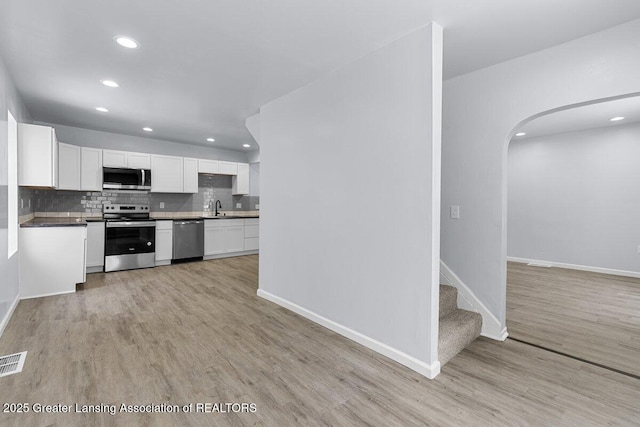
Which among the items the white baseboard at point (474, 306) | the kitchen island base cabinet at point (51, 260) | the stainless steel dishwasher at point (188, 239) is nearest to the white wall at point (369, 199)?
the white baseboard at point (474, 306)

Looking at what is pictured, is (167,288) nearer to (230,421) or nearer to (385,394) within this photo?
(230,421)

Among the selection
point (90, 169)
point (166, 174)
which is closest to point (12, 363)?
point (90, 169)

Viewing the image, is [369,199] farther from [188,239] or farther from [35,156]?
[188,239]

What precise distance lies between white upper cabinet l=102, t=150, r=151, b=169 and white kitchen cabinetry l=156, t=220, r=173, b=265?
1164 millimetres

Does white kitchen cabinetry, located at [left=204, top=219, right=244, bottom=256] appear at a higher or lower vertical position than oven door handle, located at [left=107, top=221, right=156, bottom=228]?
lower

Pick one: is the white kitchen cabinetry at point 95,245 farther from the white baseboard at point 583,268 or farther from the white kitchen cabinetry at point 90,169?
the white baseboard at point 583,268

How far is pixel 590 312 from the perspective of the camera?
337 centimetres

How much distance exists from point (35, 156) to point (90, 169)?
1.52 m

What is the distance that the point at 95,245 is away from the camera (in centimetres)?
493

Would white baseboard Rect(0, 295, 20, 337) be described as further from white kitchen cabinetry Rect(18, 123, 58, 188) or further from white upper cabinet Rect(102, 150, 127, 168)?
white upper cabinet Rect(102, 150, 127, 168)

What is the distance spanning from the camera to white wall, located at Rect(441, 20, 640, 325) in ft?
7.22

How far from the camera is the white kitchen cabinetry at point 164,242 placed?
557 centimetres

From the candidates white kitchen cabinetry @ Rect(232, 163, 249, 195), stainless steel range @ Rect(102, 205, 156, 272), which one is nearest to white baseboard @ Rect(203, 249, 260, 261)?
stainless steel range @ Rect(102, 205, 156, 272)

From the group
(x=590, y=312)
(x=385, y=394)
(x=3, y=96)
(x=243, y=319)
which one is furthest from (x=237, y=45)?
(x=590, y=312)
